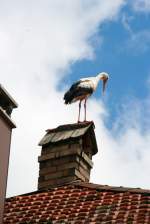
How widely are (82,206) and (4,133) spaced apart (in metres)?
3.73

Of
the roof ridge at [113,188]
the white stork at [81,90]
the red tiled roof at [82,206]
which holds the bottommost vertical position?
the red tiled roof at [82,206]

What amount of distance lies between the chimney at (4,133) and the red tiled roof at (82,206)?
2.61 meters

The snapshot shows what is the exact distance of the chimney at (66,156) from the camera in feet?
58.7

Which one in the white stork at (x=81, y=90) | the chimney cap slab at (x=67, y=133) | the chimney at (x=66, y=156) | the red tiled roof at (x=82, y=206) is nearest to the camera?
the red tiled roof at (x=82, y=206)

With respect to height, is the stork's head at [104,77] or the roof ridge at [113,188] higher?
the stork's head at [104,77]

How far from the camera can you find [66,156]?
18.2 metres

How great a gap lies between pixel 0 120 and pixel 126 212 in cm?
343

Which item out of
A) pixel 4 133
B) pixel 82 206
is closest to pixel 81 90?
pixel 82 206

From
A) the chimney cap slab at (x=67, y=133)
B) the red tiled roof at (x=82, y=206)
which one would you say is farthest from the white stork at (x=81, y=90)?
the red tiled roof at (x=82, y=206)

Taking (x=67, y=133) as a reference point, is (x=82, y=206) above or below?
below

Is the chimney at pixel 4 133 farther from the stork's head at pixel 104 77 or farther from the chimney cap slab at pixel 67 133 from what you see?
the stork's head at pixel 104 77

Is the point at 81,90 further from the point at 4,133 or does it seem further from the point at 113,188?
the point at 4,133

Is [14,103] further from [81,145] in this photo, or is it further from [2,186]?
[81,145]

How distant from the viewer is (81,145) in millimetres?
18344
